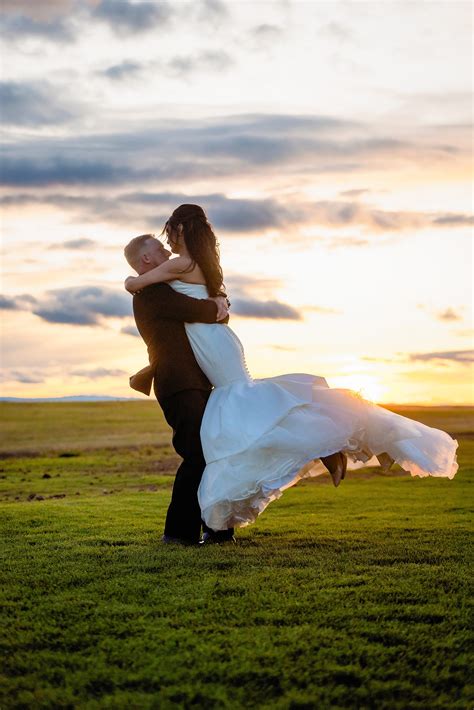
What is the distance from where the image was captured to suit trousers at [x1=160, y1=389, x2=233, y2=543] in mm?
8477

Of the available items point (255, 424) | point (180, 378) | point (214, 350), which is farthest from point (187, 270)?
point (255, 424)

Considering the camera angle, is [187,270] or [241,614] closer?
[241,614]

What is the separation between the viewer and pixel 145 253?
8.79m

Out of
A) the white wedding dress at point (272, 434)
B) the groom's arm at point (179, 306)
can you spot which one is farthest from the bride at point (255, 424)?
the groom's arm at point (179, 306)

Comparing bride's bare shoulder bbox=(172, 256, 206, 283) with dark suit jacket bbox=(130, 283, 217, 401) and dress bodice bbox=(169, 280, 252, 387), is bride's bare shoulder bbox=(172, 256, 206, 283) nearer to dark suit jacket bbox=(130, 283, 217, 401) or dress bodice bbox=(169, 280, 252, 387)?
dress bodice bbox=(169, 280, 252, 387)

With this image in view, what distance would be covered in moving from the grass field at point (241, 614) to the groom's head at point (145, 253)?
9.99 ft

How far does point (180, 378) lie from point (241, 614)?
334 cm

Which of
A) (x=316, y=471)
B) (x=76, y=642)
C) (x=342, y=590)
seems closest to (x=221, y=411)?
(x=316, y=471)

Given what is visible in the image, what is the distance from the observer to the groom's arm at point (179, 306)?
27.9ft

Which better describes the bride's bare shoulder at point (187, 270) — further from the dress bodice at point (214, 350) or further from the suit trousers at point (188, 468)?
the suit trousers at point (188, 468)

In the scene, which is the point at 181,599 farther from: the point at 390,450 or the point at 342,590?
the point at 390,450

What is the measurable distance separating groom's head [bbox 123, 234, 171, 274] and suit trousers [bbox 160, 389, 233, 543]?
1.48 metres

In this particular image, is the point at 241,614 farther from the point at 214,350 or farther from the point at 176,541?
the point at 214,350

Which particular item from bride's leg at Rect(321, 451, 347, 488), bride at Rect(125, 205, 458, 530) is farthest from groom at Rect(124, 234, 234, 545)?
bride's leg at Rect(321, 451, 347, 488)
